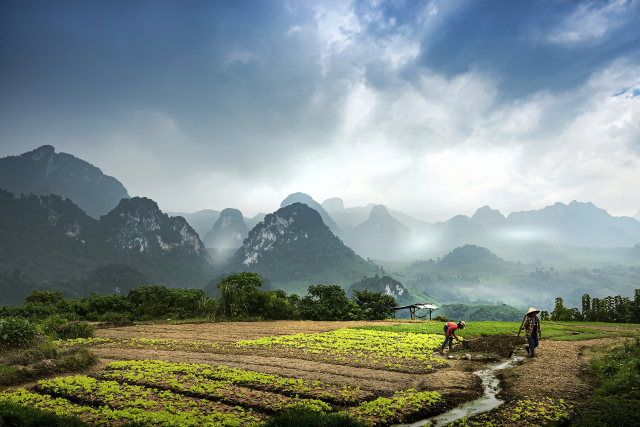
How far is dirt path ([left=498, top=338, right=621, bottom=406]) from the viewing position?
26.7 ft

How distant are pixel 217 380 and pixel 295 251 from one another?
573 feet

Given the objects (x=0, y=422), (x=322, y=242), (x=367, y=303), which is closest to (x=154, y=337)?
(x=0, y=422)

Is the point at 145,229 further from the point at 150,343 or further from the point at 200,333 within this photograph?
the point at 150,343

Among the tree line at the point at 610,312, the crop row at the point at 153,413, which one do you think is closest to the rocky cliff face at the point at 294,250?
the tree line at the point at 610,312

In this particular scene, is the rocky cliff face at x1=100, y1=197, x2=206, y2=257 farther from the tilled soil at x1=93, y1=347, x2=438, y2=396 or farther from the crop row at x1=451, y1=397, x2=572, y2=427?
the crop row at x1=451, y1=397, x2=572, y2=427

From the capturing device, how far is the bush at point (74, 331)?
15.9 meters

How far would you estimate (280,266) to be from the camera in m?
175

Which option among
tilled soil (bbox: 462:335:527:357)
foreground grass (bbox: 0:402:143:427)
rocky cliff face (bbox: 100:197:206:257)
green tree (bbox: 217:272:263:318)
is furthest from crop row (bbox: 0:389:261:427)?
rocky cliff face (bbox: 100:197:206:257)

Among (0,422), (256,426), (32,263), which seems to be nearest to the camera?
(0,422)

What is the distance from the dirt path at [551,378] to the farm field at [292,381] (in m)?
0.03

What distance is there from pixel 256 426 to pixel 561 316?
30.2 meters

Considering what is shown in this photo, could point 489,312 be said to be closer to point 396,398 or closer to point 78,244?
point 396,398

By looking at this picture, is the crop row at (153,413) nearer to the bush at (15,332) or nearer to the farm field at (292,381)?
the farm field at (292,381)

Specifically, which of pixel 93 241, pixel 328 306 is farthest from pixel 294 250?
pixel 328 306
